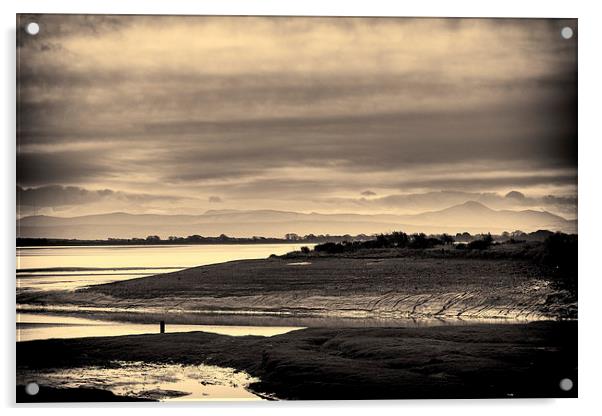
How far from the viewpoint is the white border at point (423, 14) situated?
10.9 ft

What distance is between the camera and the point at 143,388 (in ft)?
10.9

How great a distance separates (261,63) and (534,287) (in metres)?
1.43

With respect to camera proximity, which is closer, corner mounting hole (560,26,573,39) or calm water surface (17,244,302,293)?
calm water surface (17,244,302,293)

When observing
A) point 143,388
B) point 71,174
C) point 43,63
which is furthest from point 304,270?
point 43,63

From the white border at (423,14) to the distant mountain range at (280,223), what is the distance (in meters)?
0.16

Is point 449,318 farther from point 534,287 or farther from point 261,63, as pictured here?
point 261,63

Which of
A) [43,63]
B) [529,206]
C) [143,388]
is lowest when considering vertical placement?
[143,388]

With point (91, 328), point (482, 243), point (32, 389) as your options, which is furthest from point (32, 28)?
point (482, 243)

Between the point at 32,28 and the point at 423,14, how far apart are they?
1.56 metres

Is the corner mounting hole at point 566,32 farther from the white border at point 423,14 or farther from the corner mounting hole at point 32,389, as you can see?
the corner mounting hole at point 32,389

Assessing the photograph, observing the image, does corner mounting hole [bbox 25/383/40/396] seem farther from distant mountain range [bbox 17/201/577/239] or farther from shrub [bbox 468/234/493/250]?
shrub [bbox 468/234/493/250]

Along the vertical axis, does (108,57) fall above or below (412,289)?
above

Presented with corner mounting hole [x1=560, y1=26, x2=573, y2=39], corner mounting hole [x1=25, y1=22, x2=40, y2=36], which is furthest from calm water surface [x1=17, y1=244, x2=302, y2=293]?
corner mounting hole [x1=560, y1=26, x2=573, y2=39]

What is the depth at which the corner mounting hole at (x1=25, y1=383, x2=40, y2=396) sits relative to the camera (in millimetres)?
3293
